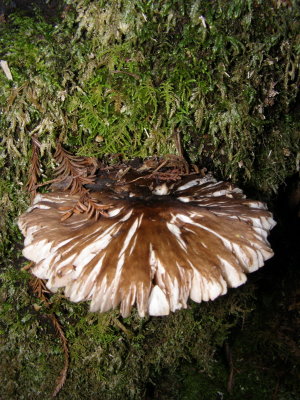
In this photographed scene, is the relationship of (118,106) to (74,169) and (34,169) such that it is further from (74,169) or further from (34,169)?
(34,169)

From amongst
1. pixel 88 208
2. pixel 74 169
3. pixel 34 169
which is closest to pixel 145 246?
pixel 88 208

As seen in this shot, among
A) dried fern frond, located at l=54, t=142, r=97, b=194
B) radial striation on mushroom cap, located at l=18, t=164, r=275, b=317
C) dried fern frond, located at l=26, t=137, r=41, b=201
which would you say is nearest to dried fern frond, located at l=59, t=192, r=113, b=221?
radial striation on mushroom cap, located at l=18, t=164, r=275, b=317

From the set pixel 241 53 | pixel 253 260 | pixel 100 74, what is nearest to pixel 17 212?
pixel 100 74

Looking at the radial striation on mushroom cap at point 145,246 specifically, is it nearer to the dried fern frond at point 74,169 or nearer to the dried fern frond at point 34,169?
the dried fern frond at point 74,169

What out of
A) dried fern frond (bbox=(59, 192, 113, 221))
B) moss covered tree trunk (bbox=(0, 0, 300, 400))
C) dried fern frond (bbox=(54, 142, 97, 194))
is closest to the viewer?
dried fern frond (bbox=(59, 192, 113, 221))

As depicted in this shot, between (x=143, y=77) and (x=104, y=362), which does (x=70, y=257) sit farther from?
(x=104, y=362)

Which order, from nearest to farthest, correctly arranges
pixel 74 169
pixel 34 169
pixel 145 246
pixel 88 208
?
pixel 145 246 < pixel 88 208 < pixel 74 169 < pixel 34 169

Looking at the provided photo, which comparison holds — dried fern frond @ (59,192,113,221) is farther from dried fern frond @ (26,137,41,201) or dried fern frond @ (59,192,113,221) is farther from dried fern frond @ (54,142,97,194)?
dried fern frond @ (26,137,41,201)

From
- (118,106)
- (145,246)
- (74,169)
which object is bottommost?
(145,246)
